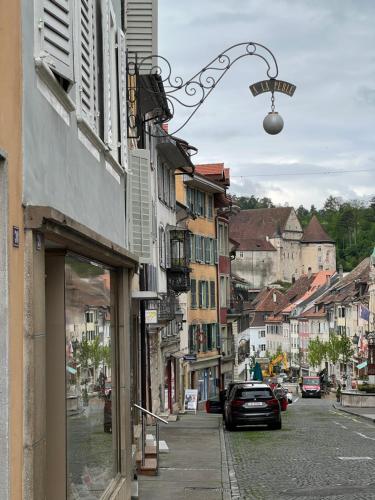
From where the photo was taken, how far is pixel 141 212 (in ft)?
49.7

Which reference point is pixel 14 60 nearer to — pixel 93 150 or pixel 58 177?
pixel 58 177

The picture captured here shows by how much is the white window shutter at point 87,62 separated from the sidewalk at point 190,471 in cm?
723

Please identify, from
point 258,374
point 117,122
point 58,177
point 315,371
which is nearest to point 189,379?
point 258,374

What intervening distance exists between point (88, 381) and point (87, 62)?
2699 millimetres

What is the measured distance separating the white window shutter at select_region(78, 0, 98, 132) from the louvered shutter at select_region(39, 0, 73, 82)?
710 mm

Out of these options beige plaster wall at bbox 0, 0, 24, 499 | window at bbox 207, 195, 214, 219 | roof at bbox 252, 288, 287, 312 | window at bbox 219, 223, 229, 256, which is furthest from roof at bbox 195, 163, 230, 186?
roof at bbox 252, 288, 287, 312

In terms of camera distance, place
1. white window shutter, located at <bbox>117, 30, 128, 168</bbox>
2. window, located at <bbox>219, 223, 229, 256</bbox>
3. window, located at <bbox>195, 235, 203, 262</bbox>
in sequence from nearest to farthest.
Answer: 1. white window shutter, located at <bbox>117, 30, 128, 168</bbox>
2. window, located at <bbox>195, 235, 203, 262</bbox>
3. window, located at <bbox>219, 223, 229, 256</bbox>

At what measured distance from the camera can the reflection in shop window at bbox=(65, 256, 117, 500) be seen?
8359 mm

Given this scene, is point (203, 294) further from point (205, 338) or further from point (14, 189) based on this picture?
point (14, 189)

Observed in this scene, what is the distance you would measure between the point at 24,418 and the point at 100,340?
13.4 feet

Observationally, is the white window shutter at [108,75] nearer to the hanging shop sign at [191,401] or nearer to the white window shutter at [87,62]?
the white window shutter at [87,62]

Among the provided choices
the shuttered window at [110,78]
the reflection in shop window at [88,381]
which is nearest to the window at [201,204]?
the shuttered window at [110,78]

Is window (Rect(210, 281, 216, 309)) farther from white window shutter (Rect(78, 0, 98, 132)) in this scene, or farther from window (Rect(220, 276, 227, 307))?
white window shutter (Rect(78, 0, 98, 132))

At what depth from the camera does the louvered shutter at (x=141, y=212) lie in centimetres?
1470
